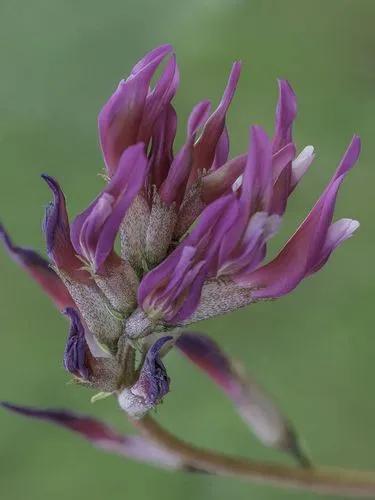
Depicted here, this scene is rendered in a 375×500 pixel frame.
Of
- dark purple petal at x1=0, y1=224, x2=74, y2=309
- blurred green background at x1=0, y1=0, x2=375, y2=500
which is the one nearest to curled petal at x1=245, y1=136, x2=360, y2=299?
dark purple petal at x1=0, y1=224, x2=74, y2=309

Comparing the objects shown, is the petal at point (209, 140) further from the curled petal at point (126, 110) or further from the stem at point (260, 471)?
the stem at point (260, 471)

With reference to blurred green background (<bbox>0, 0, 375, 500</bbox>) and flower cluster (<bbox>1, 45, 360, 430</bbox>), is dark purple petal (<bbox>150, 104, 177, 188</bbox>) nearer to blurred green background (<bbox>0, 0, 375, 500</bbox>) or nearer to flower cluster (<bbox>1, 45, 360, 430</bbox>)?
flower cluster (<bbox>1, 45, 360, 430</bbox>)

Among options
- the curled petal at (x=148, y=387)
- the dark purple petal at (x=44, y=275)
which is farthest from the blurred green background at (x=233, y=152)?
the curled petal at (x=148, y=387)

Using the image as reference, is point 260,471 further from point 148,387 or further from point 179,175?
point 179,175

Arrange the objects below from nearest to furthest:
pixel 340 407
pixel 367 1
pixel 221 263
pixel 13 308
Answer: pixel 221 263 → pixel 340 407 → pixel 13 308 → pixel 367 1

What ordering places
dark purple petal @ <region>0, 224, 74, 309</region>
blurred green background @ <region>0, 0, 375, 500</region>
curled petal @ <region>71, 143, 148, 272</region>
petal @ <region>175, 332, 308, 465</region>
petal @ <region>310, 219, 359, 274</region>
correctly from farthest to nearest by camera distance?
blurred green background @ <region>0, 0, 375, 500</region> < petal @ <region>175, 332, 308, 465</region> < dark purple petal @ <region>0, 224, 74, 309</region> < petal @ <region>310, 219, 359, 274</region> < curled petal @ <region>71, 143, 148, 272</region>

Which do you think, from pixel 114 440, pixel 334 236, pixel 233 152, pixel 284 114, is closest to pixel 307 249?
pixel 334 236

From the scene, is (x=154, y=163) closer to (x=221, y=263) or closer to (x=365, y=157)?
(x=221, y=263)

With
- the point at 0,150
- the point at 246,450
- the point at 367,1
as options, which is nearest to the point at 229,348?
the point at 246,450
